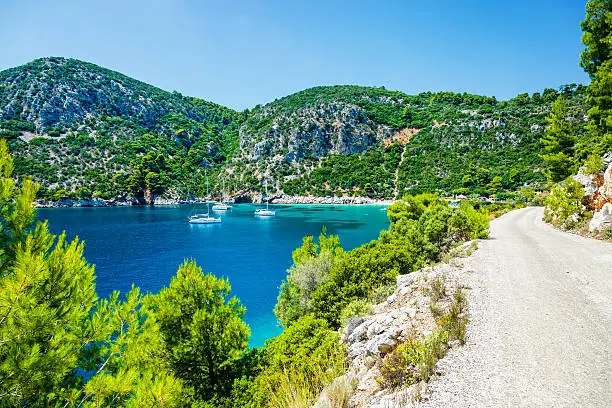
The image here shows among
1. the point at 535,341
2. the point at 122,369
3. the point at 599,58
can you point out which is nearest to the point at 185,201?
the point at 599,58

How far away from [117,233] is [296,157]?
9803 centimetres

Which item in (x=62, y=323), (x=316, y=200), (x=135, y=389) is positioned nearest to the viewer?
(x=62, y=323)

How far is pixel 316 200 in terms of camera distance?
420ft

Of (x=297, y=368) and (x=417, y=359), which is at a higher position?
(x=417, y=359)

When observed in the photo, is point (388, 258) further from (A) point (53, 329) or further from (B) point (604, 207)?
(A) point (53, 329)

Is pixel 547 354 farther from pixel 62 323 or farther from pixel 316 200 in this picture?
pixel 316 200

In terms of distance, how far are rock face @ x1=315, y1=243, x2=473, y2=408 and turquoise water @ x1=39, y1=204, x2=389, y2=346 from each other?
11.9 meters

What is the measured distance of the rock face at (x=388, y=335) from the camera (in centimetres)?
535

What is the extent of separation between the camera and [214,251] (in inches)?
1738

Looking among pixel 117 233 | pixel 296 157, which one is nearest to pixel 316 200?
pixel 296 157

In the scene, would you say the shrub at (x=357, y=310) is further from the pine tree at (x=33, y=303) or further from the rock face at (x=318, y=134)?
the rock face at (x=318, y=134)

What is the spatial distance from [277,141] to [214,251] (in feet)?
363

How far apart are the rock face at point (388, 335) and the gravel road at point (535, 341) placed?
1.99ft

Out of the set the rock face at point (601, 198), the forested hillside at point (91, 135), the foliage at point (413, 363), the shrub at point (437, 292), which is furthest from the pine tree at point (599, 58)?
the forested hillside at point (91, 135)
